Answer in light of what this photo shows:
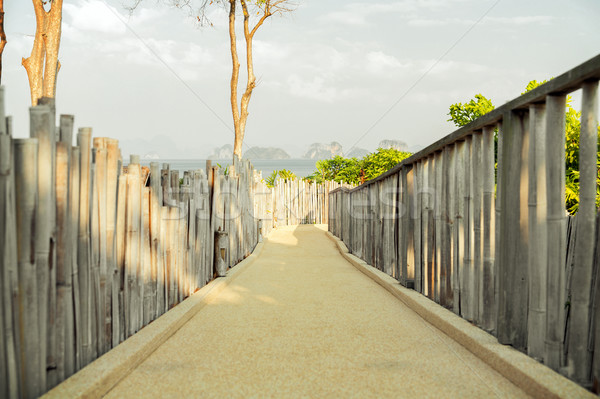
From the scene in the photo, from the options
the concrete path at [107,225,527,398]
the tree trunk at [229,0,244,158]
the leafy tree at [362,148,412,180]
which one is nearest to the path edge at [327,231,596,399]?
the concrete path at [107,225,527,398]

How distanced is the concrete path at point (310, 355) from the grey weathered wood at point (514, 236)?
303 millimetres

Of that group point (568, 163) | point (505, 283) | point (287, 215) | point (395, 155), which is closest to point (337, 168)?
point (395, 155)

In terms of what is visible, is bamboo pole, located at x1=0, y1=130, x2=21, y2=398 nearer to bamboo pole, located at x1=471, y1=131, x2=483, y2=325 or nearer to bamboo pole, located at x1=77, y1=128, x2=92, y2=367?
bamboo pole, located at x1=77, y1=128, x2=92, y2=367

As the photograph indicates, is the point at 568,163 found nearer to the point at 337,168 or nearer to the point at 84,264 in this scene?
the point at 84,264

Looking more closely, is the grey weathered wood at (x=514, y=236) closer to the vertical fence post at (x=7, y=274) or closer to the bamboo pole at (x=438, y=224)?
the bamboo pole at (x=438, y=224)

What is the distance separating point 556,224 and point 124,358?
2.50 m

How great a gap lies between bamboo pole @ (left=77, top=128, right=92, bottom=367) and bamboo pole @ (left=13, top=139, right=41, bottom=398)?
1.34 ft

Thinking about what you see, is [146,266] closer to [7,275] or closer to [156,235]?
[156,235]

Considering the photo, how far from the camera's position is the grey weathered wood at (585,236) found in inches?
83.8

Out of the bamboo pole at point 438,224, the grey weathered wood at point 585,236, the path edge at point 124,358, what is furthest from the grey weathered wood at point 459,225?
the path edge at point 124,358

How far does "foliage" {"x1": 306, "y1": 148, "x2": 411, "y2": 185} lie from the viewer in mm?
25094

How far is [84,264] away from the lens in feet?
8.48

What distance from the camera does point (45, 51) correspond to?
34.2 feet

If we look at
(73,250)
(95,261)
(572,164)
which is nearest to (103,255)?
(95,261)
